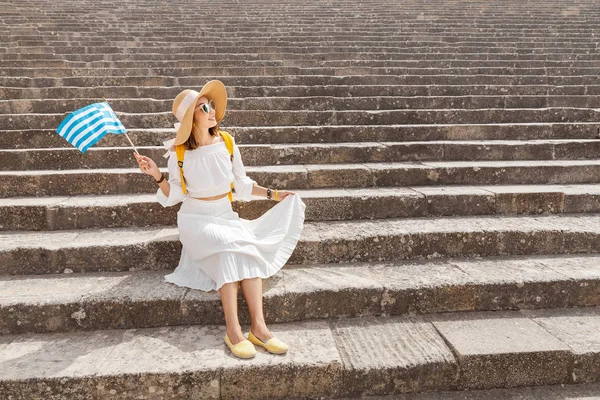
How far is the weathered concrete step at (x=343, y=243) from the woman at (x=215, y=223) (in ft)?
1.00

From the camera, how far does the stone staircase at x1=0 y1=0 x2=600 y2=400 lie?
7.17 feet

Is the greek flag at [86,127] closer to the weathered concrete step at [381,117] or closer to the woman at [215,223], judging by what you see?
the woman at [215,223]

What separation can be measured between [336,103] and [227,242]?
3382 mm

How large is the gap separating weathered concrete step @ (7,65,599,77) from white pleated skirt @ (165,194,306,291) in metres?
4.13

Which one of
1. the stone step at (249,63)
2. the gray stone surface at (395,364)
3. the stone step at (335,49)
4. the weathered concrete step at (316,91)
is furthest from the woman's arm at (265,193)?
the stone step at (335,49)

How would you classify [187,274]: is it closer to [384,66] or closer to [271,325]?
[271,325]

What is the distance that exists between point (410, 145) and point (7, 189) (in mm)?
4003

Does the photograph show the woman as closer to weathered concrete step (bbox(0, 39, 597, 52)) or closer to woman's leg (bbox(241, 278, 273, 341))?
woman's leg (bbox(241, 278, 273, 341))

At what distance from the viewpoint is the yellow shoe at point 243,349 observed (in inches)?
83.8

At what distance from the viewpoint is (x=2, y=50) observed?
267 inches

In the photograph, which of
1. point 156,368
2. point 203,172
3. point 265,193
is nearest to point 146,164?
point 203,172

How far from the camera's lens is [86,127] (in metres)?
2.42

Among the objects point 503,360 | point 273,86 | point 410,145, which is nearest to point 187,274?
point 503,360

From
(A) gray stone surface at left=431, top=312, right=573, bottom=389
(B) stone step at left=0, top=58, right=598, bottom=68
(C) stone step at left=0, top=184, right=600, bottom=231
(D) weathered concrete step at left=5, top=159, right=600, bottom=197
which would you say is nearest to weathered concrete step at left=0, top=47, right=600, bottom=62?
(B) stone step at left=0, top=58, right=598, bottom=68
